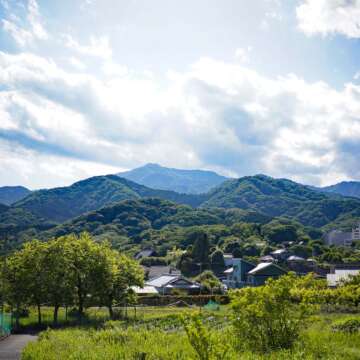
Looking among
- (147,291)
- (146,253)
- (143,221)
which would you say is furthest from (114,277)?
(143,221)

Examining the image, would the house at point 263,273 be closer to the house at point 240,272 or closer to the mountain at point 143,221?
the house at point 240,272

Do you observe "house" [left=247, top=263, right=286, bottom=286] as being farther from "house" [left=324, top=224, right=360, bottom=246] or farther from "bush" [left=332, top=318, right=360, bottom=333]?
"house" [left=324, top=224, right=360, bottom=246]

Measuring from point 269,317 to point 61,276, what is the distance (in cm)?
1898

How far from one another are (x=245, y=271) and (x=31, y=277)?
37.7 m

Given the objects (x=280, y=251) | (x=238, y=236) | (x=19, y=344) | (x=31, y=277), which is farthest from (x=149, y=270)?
(x=19, y=344)

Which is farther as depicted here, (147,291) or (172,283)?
(172,283)

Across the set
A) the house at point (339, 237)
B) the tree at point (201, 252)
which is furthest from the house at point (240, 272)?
the house at point (339, 237)

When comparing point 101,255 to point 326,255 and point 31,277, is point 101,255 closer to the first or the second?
point 31,277

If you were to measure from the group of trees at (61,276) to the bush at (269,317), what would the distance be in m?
18.1

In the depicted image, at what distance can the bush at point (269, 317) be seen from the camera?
10508 mm

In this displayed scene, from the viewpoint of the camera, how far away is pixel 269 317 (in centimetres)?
1053

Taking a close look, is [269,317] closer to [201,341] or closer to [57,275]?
[201,341]

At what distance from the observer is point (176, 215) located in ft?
522

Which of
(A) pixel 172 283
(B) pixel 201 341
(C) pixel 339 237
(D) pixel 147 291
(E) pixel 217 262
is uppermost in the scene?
(C) pixel 339 237
